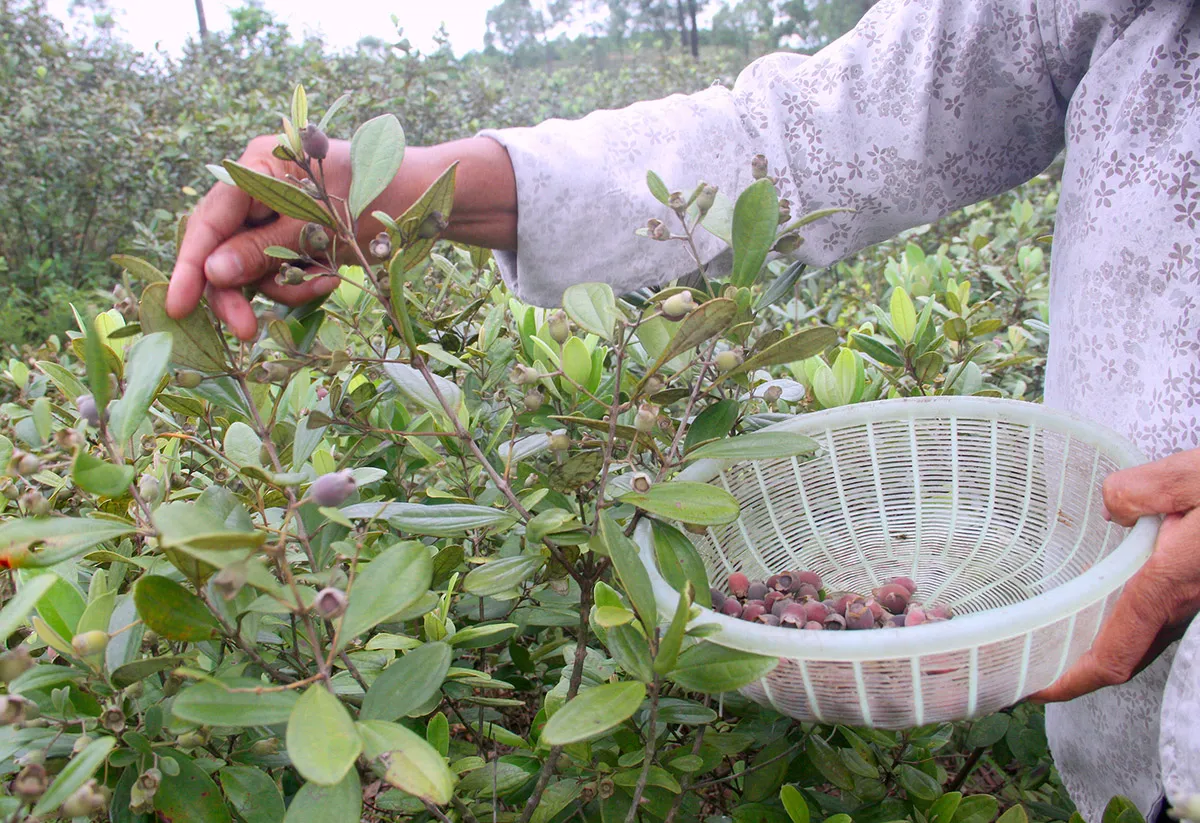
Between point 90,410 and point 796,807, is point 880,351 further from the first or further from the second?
point 90,410

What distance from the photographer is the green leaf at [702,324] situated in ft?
2.09

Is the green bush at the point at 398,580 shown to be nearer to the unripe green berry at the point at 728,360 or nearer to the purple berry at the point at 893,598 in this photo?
the unripe green berry at the point at 728,360

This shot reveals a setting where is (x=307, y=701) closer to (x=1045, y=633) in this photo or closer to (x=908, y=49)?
(x=1045, y=633)

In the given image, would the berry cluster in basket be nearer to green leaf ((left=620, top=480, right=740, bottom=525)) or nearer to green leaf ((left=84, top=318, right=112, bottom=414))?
green leaf ((left=620, top=480, right=740, bottom=525))

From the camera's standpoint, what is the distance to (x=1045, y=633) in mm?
664

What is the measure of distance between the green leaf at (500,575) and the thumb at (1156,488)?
491 mm

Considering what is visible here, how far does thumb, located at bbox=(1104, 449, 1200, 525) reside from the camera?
76 cm

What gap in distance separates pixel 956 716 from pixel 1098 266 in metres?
0.58

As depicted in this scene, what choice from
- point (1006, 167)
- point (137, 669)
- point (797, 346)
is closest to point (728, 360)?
point (797, 346)

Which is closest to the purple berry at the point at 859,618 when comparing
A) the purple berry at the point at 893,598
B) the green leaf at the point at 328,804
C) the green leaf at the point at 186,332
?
the purple berry at the point at 893,598

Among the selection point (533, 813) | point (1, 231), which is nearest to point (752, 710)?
point (533, 813)

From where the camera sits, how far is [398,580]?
0.56 metres

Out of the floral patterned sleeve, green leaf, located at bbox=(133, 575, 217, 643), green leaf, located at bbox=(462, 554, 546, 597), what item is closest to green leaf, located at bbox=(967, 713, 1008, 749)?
the floral patterned sleeve

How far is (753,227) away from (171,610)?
1.67ft
